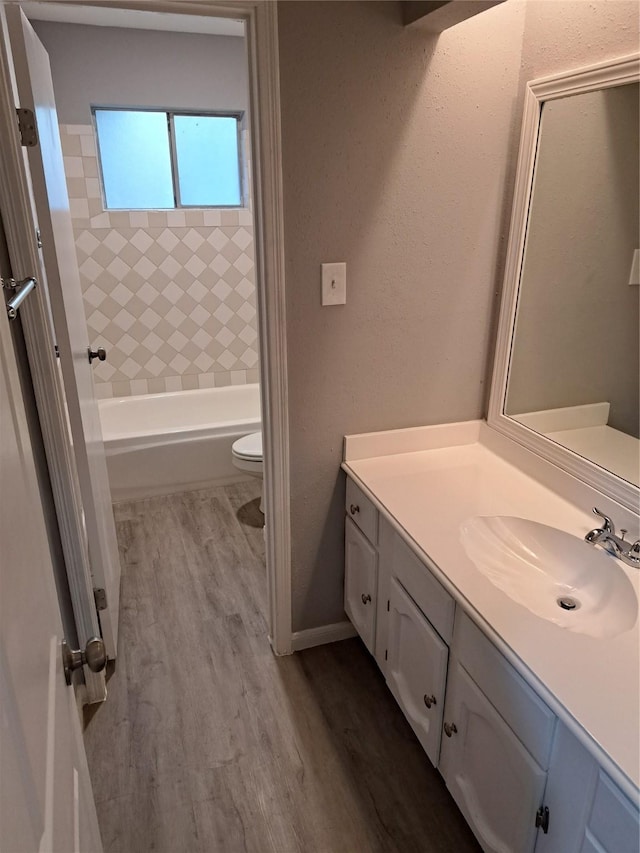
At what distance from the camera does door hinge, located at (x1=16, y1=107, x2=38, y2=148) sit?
62.0 inches

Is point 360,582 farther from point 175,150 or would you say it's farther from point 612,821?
point 175,150

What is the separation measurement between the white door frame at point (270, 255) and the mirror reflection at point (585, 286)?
769mm

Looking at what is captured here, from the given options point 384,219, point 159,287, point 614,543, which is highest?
point 384,219

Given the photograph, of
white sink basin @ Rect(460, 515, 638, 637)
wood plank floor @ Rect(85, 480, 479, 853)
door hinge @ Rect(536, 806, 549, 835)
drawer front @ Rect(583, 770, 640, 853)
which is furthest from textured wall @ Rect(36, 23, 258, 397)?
drawer front @ Rect(583, 770, 640, 853)

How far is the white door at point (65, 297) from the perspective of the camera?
5.32 ft

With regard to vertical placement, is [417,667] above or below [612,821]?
below

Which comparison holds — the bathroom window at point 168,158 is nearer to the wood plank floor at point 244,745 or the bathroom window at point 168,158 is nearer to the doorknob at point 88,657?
the wood plank floor at point 244,745

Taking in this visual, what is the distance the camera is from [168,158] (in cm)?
377

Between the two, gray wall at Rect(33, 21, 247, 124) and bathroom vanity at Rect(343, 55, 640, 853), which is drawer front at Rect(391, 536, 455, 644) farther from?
gray wall at Rect(33, 21, 247, 124)

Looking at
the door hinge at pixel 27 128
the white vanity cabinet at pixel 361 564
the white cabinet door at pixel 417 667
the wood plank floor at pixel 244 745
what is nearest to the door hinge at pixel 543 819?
the white cabinet door at pixel 417 667

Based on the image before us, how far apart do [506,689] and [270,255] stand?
1.25 metres

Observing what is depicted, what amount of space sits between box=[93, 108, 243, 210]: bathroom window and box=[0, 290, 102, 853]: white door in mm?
3228

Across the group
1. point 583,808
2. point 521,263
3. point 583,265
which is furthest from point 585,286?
point 583,808

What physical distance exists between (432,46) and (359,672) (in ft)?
6.58
